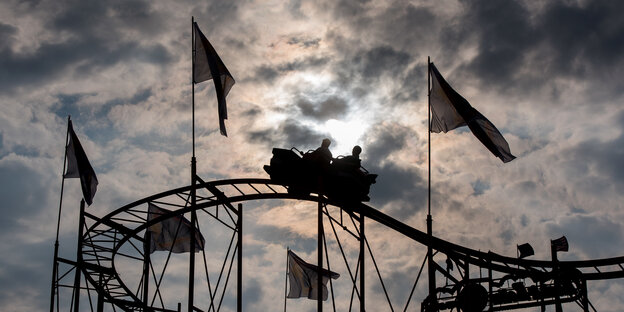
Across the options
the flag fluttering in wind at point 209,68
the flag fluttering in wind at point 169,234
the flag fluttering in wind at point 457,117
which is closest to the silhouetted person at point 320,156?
the flag fluttering in wind at point 209,68

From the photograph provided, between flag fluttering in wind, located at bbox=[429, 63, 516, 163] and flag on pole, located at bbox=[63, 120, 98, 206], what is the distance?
13803 mm

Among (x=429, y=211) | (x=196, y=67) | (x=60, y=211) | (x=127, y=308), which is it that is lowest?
(x=127, y=308)

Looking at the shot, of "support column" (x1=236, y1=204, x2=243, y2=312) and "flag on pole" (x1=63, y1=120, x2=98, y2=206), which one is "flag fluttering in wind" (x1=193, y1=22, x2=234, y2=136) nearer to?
"support column" (x1=236, y1=204, x2=243, y2=312)

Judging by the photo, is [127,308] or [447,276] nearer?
Answer: [447,276]

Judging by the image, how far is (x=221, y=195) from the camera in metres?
28.5

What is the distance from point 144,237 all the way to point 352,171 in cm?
1160

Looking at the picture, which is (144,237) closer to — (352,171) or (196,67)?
(196,67)

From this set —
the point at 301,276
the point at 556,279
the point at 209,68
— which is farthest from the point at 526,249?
the point at 301,276

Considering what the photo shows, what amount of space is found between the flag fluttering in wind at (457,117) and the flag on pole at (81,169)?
13803mm

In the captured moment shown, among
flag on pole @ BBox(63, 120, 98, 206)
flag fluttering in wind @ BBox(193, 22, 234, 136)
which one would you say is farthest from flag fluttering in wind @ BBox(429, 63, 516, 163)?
flag on pole @ BBox(63, 120, 98, 206)

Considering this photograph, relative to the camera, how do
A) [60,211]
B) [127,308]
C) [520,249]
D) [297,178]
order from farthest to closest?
[60,211], [127,308], [297,178], [520,249]

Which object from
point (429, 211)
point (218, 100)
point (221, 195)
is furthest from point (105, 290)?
point (429, 211)

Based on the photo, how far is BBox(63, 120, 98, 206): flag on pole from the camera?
33188 millimetres

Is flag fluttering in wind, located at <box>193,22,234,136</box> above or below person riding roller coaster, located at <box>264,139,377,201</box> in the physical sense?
above
